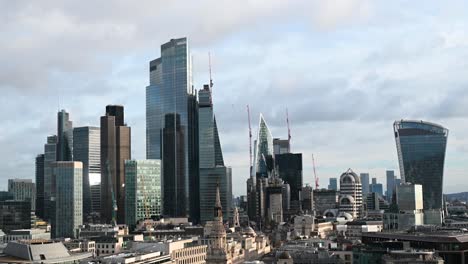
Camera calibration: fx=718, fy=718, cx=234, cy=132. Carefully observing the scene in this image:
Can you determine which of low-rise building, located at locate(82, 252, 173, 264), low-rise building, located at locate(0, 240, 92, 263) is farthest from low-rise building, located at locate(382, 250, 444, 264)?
low-rise building, located at locate(0, 240, 92, 263)

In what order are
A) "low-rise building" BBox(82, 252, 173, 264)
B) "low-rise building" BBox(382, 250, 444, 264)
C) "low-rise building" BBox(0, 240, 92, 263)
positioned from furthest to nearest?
"low-rise building" BBox(82, 252, 173, 264) < "low-rise building" BBox(0, 240, 92, 263) < "low-rise building" BBox(382, 250, 444, 264)

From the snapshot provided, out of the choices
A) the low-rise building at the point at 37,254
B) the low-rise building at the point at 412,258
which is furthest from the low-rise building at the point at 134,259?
the low-rise building at the point at 412,258

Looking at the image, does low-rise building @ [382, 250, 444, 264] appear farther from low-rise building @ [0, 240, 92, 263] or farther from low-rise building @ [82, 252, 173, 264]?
low-rise building @ [0, 240, 92, 263]

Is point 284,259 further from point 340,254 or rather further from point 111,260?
point 111,260

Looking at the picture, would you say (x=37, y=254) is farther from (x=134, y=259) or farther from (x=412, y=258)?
(x=412, y=258)

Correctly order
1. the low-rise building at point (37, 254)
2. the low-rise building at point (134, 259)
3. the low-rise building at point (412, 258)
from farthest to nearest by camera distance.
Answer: the low-rise building at point (134, 259)
the low-rise building at point (37, 254)
the low-rise building at point (412, 258)

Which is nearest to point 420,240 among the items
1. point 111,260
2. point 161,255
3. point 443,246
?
point 443,246

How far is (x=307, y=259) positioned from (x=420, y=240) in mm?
35095

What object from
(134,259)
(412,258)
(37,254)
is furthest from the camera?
(134,259)

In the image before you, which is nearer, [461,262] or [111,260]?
[111,260]

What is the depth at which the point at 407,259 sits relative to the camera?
481 feet

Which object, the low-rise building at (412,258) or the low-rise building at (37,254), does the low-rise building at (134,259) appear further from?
the low-rise building at (412,258)

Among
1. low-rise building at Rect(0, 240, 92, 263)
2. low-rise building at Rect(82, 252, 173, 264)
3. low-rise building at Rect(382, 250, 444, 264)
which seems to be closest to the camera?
low-rise building at Rect(382, 250, 444, 264)

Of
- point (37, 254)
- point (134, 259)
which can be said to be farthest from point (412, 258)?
point (37, 254)
